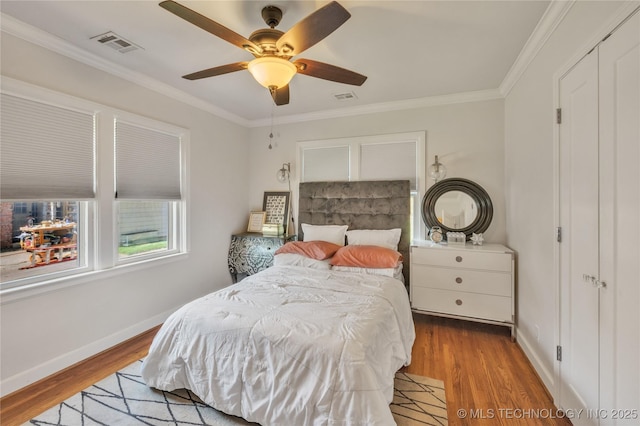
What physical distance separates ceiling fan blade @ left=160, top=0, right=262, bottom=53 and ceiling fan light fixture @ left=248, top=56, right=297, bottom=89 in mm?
86

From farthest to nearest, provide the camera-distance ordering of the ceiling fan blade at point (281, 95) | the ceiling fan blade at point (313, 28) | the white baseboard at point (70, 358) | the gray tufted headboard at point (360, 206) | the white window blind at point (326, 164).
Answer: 1. the white window blind at point (326, 164)
2. the gray tufted headboard at point (360, 206)
3. the ceiling fan blade at point (281, 95)
4. the white baseboard at point (70, 358)
5. the ceiling fan blade at point (313, 28)

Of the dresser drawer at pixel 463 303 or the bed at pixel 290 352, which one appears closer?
the bed at pixel 290 352

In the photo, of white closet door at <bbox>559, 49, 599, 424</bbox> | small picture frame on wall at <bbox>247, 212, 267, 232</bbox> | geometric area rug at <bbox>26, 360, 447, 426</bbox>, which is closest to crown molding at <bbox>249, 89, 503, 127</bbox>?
small picture frame on wall at <bbox>247, 212, 267, 232</bbox>

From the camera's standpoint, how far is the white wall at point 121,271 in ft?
6.75

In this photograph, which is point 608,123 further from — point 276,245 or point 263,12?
point 276,245

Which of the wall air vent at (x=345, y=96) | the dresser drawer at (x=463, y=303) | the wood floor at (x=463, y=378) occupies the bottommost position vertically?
the wood floor at (x=463, y=378)

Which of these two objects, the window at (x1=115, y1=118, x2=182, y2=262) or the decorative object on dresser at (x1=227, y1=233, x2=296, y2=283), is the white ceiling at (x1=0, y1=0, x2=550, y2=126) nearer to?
the window at (x1=115, y1=118, x2=182, y2=262)

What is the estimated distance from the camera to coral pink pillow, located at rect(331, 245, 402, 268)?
2793mm

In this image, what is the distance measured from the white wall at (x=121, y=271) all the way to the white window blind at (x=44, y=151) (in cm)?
22

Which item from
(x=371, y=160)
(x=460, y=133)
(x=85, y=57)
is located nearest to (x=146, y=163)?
(x=85, y=57)

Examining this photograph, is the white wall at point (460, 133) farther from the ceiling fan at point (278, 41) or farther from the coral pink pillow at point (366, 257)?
the ceiling fan at point (278, 41)

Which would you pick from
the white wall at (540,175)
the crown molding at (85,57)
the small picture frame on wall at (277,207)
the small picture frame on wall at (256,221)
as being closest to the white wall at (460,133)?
the white wall at (540,175)

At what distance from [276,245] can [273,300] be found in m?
1.75

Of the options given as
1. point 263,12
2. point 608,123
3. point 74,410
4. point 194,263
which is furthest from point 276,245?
point 608,123
